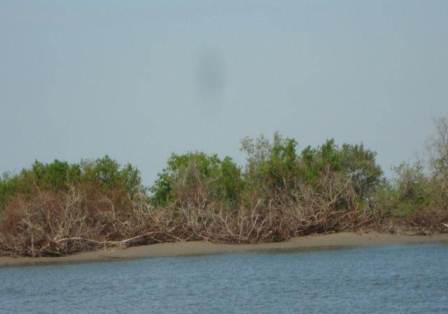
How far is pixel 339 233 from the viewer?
50469 mm

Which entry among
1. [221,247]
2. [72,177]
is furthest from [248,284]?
[72,177]

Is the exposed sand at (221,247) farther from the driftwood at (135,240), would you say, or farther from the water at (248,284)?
the water at (248,284)

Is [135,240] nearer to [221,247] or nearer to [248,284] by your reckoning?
[221,247]

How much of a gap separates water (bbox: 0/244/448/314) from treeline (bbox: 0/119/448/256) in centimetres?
259

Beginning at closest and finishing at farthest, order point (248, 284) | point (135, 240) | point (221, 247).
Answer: point (248, 284) < point (221, 247) < point (135, 240)

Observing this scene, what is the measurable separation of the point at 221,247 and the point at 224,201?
4878 mm

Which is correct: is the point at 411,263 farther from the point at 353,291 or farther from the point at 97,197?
the point at 97,197

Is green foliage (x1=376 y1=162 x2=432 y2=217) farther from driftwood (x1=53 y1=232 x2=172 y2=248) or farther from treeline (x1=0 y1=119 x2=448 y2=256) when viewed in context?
driftwood (x1=53 y1=232 x2=172 y2=248)

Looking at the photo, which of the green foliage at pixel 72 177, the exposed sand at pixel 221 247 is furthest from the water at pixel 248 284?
the green foliage at pixel 72 177

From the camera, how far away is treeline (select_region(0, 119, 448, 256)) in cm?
4597

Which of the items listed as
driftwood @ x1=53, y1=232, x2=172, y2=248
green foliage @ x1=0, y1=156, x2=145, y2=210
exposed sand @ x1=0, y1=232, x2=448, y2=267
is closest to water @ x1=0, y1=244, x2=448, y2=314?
exposed sand @ x1=0, y1=232, x2=448, y2=267

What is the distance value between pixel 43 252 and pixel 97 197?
491 cm

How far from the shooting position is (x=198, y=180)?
168ft

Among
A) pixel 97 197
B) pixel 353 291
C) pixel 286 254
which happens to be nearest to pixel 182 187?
pixel 97 197
